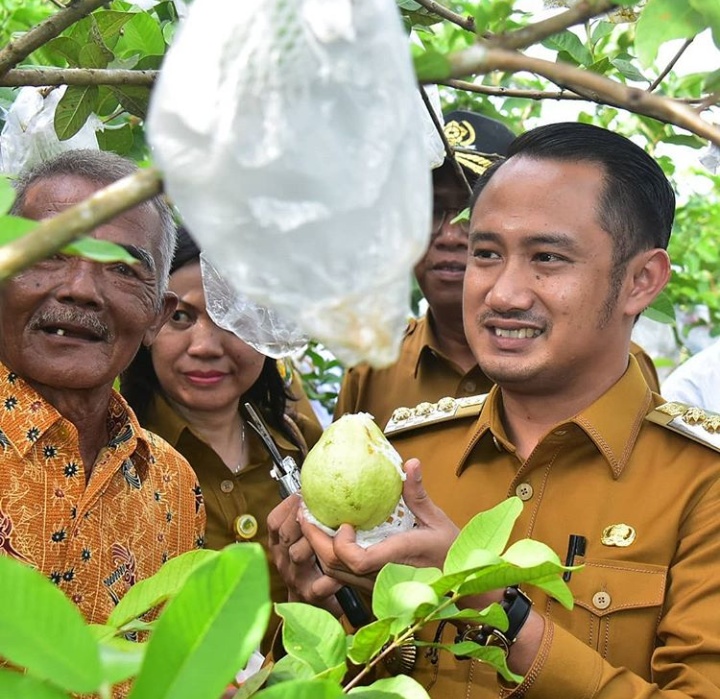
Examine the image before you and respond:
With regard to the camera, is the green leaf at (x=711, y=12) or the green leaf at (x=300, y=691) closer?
the green leaf at (x=300, y=691)

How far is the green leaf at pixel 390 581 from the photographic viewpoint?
3.29 ft

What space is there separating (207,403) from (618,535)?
109 centimetres

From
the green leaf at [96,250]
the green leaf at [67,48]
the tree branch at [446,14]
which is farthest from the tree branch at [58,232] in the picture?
the green leaf at [67,48]

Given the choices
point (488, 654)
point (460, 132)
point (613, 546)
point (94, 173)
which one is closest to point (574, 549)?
point (613, 546)

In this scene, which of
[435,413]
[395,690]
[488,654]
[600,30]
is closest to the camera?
[395,690]

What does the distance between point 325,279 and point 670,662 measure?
1183mm

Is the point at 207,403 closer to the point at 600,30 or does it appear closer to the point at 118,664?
the point at 600,30

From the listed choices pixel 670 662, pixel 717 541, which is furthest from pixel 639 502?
pixel 670 662

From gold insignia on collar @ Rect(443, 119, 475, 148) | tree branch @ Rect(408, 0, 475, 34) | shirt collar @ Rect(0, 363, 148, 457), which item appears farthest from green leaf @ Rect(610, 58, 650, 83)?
gold insignia on collar @ Rect(443, 119, 475, 148)

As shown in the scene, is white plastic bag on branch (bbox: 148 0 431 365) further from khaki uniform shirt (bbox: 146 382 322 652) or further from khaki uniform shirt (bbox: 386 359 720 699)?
khaki uniform shirt (bbox: 146 382 322 652)

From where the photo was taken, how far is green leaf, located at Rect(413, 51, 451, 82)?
74 centimetres

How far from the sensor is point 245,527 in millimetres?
2418

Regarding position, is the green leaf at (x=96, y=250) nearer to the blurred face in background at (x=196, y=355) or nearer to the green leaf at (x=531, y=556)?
the green leaf at (x=531, y=556)

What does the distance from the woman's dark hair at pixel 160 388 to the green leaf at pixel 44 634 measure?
1.86m
